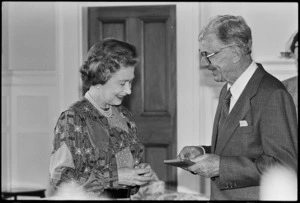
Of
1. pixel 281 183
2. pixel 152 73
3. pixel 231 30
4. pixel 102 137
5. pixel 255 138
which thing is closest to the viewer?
pixel 281 183

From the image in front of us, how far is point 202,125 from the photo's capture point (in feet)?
20.6

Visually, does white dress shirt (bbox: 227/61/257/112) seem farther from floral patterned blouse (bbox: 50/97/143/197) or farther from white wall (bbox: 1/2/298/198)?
white wall (bbox: 1/2/298/198)

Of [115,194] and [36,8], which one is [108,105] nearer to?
[115,194]

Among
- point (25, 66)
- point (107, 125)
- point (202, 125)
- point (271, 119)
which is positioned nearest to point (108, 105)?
point (107, 125)

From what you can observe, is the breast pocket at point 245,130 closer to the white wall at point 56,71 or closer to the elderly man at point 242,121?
the elderly man at point 242,121

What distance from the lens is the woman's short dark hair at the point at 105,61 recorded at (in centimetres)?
318

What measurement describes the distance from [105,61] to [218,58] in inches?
22.0

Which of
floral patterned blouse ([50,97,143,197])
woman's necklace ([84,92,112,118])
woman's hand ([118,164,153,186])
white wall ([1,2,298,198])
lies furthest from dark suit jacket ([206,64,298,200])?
white wall ([1,2,298,198])

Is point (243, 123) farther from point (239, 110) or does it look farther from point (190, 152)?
point (190, 152)

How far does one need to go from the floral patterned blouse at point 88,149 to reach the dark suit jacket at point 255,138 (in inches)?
18.8

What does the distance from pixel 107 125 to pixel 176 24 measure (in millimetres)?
3332

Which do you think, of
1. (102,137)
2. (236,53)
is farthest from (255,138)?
(102,137)

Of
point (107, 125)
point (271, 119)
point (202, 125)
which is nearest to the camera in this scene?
point (271, 119)

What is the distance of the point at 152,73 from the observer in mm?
6609
